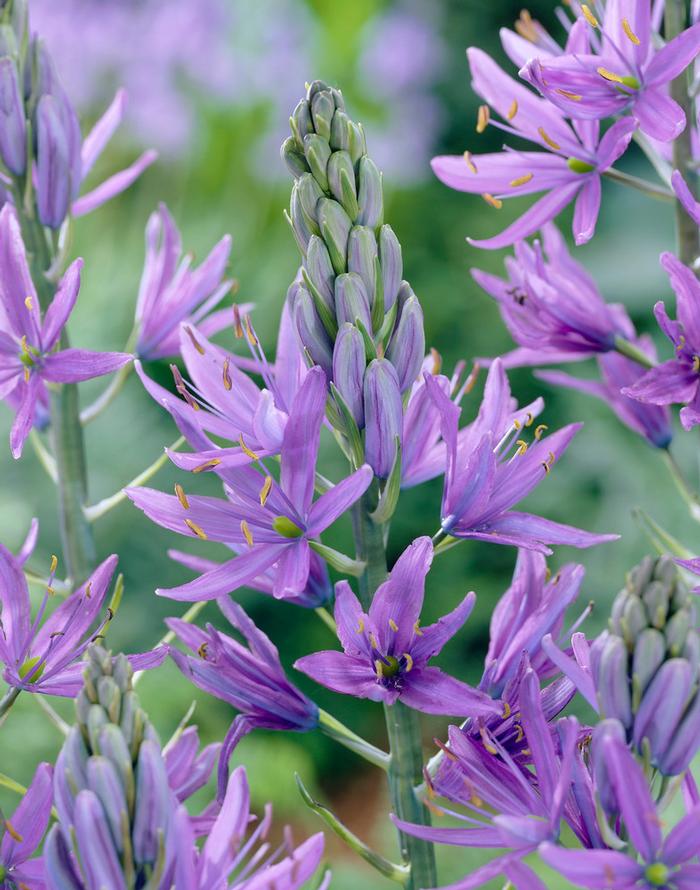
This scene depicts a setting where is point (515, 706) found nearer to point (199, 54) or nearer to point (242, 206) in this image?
point (242, 206)

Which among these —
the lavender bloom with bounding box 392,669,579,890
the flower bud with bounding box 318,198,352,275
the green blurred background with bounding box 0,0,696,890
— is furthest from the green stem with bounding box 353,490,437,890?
the green blurred background with bounding box 0,0,696,890

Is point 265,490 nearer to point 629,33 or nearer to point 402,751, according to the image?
point 402,751

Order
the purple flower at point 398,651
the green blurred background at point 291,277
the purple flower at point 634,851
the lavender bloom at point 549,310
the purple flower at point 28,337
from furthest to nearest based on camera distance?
the green blurred background at point 291,277 → the lavender bloom at point 549,310 → the purple flower at point 28,337 → the purple flower at point 398,651 → the purple flower at point 634,851

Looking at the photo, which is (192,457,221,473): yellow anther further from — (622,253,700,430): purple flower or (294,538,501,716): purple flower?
(622,253,700,430): purple flower

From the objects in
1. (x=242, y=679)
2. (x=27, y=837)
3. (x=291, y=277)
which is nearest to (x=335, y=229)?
(x=242, y=679)

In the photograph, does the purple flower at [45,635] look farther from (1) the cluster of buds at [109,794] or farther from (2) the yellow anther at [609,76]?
(2) the yellow anther at [609,76]

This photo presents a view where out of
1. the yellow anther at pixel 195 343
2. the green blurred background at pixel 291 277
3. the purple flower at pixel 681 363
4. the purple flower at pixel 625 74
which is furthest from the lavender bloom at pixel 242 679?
the green blurred background at pixel 291 277

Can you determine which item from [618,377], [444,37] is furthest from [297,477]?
[444,37]
